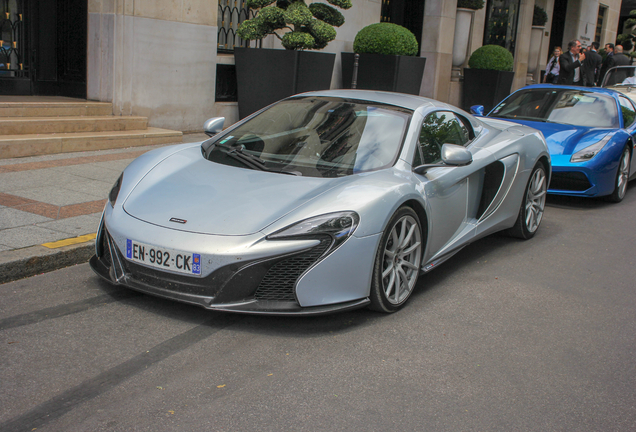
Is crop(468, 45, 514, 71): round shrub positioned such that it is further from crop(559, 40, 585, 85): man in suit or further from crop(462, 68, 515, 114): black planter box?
crop(559, 40, 585, 85): man in suit

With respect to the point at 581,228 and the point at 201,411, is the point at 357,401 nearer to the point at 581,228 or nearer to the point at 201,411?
the point at 201,411

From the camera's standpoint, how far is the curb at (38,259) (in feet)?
13.9

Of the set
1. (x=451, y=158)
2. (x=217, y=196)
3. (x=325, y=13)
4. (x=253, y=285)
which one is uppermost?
(x=325, y=13)

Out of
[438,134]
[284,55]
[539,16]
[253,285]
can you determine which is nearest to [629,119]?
[438,134]

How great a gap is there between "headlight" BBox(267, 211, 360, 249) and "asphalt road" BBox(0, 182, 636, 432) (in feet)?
1.86

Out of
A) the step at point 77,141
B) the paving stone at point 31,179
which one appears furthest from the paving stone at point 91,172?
the step at point 77,141

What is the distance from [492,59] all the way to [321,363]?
15917 millimetres

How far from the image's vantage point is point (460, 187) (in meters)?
4.78

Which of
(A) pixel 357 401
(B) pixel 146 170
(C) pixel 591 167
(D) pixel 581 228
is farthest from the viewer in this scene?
(C) pixel 591 167

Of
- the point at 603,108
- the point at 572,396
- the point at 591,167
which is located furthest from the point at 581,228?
the point at 572,396

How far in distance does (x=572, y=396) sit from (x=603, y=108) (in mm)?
6496

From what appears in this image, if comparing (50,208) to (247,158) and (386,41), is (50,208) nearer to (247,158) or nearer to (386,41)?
(247,158)

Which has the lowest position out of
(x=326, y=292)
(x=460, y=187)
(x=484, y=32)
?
(x=326, y=292)

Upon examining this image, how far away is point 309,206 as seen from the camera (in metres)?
3.69
